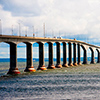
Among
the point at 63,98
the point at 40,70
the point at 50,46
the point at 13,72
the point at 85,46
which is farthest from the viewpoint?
the point at 85,46

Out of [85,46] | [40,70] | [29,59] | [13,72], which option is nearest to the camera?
[13,72]

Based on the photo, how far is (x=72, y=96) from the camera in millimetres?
44812

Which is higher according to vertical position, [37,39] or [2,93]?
[37,39]

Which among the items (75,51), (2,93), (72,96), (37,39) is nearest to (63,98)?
(72,96)

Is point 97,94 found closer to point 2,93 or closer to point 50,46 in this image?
point 2,93

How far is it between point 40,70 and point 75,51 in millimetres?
52735

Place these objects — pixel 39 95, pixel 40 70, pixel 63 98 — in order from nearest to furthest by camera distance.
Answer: pixel 63 98
pixel 39 95
pixel 40 70

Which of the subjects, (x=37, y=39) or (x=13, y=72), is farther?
(x=37, y=39)

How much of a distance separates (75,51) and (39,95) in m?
106

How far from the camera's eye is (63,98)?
42906 millimetres

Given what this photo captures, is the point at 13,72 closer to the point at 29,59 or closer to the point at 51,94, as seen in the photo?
the point at 29,59

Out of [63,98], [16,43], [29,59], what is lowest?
[63,98]

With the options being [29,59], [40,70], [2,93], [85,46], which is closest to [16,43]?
[29,59]

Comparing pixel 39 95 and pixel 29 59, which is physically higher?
pixel 29 59
